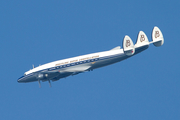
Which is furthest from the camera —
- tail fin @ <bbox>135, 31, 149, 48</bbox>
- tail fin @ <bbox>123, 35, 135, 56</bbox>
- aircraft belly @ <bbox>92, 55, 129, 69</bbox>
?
aircraft belly @ <bbox>92, 55, 129, 69</bbox>

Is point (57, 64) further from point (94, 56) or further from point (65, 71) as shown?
point (94, 56)

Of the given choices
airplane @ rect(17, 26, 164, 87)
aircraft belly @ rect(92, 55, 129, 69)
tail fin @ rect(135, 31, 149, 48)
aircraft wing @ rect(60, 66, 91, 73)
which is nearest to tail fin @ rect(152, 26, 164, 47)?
airplane @ rect(17, 26, 164, 87)

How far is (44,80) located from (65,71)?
224 inches

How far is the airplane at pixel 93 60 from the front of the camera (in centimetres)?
6291

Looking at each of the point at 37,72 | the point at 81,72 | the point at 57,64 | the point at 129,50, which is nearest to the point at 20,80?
the point at 37,72

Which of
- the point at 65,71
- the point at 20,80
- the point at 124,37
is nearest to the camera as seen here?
the point at 124,37

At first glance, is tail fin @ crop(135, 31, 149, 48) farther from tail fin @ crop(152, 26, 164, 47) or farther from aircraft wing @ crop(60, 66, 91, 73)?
aircraft wing @ crop(60, 66, 91, 73)

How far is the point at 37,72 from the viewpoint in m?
69.4

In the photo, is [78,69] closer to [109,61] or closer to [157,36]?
[109,61]

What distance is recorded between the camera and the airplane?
62.9 meters

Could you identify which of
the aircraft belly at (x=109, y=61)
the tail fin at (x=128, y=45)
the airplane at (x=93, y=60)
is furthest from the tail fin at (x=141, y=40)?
the aircraft belly at (x=109, y=61)

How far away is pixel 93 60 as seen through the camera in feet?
213

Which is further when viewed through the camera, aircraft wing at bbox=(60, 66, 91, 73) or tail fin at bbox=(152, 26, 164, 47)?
aircraft wing at bbox=(60, 66, 91, 73)

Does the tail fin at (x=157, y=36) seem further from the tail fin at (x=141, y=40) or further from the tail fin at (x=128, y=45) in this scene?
the tail fin at (x=128, y=45)
